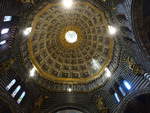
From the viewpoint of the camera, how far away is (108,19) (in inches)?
846

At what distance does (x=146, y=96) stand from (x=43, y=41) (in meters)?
15.0

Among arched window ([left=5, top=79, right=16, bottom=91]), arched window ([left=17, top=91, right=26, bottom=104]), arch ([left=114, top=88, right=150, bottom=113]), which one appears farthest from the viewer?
arched window ([left=17, top=91, right=26, bottom=104])

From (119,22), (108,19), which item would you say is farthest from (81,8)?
→ (119,22)

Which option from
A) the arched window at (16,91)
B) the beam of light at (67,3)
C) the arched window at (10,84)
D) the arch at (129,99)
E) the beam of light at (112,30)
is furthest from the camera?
the beam of light at (67,3)

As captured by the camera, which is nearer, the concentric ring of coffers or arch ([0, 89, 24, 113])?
arch ([0, 89, 24, 113])

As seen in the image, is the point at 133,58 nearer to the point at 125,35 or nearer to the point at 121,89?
the point at 125,35

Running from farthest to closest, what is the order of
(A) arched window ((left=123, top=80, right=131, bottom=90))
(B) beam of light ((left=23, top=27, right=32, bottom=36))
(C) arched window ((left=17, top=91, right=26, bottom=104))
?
1. (B) beam of light ((left=23, top=27, right=32, bottom=36))
2. (C) arched window ((left=17, top=91, right=26, bottom=104))
3. (A) arched window ((left=123, top=80, right=131, bottom=90))

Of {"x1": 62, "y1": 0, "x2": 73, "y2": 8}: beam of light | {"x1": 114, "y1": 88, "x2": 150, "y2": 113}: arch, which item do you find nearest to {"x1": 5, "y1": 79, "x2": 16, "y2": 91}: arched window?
{"x1": 62, "y1": 0, "x2": 73, "y2": 8}: beam of light

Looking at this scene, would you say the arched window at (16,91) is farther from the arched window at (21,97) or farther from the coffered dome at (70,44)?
the coffered dome at (70,44)

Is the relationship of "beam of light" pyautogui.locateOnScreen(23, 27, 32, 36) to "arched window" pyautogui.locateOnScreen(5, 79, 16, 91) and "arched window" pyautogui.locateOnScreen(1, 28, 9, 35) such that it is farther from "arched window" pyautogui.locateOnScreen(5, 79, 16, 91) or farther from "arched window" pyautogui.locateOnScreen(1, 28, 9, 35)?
"arched window" pyautogui.locateOnScreen(5, 79, 16, 91)

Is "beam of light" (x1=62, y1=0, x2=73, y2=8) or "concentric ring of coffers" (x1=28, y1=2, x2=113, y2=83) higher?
"beam of light" (x1=62, y1=0, x2=73, y2=8)

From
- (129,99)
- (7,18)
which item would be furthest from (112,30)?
(7,18)

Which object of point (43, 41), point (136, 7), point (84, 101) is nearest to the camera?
point (136, 7)

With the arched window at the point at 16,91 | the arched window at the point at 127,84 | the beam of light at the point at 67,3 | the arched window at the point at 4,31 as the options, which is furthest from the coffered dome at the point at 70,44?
the arched window at the point at 4,31
